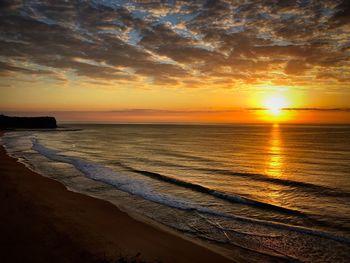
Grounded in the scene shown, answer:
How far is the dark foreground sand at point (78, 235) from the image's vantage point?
746 centimetres

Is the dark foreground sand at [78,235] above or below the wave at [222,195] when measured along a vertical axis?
above

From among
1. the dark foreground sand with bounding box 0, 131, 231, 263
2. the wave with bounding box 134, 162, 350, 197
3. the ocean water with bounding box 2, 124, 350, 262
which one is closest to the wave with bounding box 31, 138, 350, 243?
the ocean water with bounding box 2, 124, 350, 262

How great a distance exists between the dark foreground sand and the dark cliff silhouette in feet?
456

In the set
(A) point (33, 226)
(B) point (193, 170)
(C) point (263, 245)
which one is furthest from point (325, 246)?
(B) point (193, 170)

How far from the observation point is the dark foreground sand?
24.5ft

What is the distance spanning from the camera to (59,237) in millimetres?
8500

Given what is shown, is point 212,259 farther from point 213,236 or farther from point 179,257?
point 213,236

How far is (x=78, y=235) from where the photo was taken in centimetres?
879

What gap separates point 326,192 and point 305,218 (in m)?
5.55

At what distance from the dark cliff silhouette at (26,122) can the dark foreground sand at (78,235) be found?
13909cm

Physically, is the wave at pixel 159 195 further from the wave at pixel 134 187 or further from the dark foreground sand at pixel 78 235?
the dark foreground sand at pixel 78 235

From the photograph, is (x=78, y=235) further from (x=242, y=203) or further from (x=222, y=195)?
(x=222, y=195)

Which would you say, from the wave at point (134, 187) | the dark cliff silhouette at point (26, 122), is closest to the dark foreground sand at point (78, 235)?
the wave at point (134, 187)

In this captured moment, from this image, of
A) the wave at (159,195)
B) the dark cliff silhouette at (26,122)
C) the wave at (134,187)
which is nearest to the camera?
the wave at (159,195)
